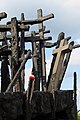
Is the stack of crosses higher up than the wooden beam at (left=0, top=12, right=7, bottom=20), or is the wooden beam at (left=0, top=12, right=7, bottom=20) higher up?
the wooden beam at (left=0, top=12, right=7, bottom=20)

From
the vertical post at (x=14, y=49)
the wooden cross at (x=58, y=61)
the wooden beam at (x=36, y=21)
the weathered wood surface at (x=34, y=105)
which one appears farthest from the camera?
the wooden beam at (x=36, y=21)

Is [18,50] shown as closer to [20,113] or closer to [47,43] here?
[47,43]

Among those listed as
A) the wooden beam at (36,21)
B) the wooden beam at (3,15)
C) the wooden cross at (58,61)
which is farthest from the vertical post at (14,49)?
the wooden cross at (58,61)

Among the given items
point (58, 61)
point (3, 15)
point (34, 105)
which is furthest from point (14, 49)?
point (34, 105)

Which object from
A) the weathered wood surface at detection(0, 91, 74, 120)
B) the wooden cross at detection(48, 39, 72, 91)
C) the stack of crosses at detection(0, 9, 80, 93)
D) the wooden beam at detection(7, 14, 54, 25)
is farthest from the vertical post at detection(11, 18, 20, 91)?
the weathered wood surface at detection(0, 91, 74, 120)

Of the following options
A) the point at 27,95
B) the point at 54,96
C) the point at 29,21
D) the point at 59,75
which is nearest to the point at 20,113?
the point at 27,95

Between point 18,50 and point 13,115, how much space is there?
4.58m

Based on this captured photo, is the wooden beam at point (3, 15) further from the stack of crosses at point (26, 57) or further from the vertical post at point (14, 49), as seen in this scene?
the vertical post at point (14, 49)

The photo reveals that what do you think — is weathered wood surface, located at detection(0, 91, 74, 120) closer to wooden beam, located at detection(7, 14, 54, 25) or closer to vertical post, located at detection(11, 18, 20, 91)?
vertical post, located at detection(11, 18, 20, 91)

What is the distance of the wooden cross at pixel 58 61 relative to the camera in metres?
8.88

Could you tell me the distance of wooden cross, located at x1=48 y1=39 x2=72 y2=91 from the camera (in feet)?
29.1

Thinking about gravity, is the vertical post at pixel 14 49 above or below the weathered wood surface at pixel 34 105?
above

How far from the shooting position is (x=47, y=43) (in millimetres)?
12984

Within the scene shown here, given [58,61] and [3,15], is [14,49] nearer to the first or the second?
[3,15]
